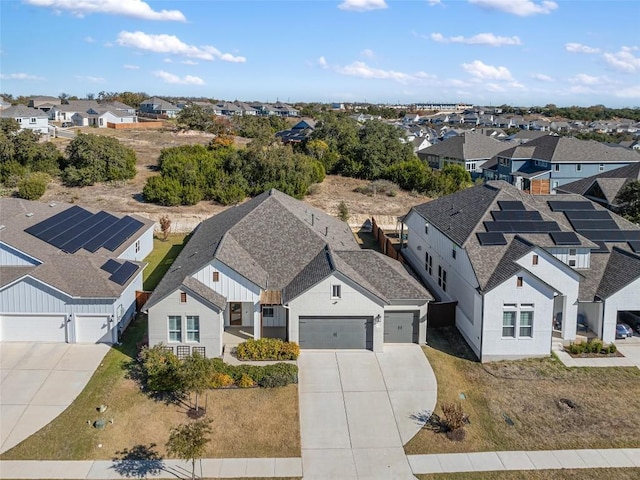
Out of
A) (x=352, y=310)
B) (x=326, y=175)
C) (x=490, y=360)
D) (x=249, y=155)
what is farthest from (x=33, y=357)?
(x=326, y=175)

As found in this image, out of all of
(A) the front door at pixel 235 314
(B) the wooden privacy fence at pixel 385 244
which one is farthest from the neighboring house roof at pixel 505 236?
(A) the front door at pixel 235 314

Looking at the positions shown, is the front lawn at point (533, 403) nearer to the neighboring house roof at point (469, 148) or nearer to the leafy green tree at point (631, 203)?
the leafy green tree at point (631, 203)

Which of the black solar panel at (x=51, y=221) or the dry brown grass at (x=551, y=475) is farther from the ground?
the black solar panel at (x=51, y=221)

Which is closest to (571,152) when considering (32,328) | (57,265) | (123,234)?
(123,234)

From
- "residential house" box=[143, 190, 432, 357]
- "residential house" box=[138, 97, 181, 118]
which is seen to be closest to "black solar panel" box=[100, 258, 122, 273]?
"residential house" box=[143, 190, 432, 357]

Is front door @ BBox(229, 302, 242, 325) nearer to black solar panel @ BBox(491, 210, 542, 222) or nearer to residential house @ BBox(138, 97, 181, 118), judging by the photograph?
black solar panel @ BBox(491, 210, 542, 222)

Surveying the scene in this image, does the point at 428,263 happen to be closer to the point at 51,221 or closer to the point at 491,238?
the point at 491,238

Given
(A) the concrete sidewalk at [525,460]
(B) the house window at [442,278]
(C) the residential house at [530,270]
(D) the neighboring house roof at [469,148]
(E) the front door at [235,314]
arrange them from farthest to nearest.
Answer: (D) the neighboring house roof at [469,148] < (B) the house window at [442,278] < (E) the front door at [235,314] < (C) the residential house at [530,270] < (A) the concrete sidewalk at [525,460]
